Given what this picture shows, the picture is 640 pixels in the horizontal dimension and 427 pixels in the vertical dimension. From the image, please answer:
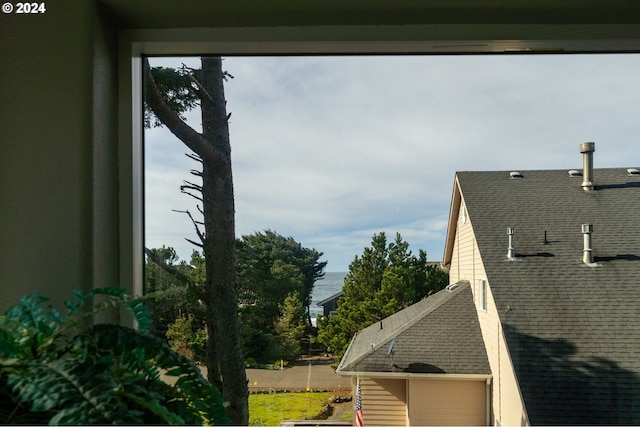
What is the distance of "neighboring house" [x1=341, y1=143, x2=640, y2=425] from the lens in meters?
1.24

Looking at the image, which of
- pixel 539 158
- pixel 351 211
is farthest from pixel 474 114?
pixel 351 211

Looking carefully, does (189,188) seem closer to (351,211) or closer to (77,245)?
(77,245)

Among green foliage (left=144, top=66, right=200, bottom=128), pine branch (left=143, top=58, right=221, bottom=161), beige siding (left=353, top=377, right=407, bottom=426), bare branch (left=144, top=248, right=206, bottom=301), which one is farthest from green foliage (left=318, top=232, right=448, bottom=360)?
green foliage (left=144, top=66, right=200, bottom=128)

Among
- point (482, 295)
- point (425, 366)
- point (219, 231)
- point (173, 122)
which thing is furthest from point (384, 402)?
point (173, 122)

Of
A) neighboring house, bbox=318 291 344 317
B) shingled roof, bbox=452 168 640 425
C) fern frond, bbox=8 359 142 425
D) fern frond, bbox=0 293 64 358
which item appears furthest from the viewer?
neighboring house, bbox=318 291 344 317

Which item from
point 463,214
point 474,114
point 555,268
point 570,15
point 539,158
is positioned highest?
point 570,15

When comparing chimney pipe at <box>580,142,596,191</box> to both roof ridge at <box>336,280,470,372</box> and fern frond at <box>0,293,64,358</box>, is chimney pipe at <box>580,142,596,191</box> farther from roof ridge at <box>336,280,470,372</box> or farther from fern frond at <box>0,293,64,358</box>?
fern frond at <box>0,293,64,358</box>

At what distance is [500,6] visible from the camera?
1.19 metres

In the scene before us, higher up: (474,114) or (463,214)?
(474,114)

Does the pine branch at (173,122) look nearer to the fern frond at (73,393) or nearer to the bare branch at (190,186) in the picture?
the bare branch at (190,186)

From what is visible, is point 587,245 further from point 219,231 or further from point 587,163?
point 219,231

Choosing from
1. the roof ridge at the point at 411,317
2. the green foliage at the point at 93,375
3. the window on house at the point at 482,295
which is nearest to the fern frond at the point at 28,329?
the green foliage at the point at 93,375

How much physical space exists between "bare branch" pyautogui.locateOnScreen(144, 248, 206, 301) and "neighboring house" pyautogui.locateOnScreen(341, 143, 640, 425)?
0.43 metres

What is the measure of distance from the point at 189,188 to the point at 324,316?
0.50 metres
